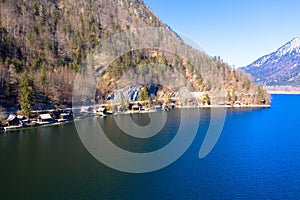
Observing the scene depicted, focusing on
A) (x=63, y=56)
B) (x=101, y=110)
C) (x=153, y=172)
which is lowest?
(x=153, y=172)

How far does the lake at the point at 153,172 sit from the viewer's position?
71.4ft

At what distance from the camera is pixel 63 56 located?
82812 millimetres

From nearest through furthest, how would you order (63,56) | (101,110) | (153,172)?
(153,172) → (101,110) → (63,56)

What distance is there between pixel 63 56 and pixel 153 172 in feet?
214

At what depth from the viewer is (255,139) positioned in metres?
40.6

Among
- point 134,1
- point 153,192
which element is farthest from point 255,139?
point 134,1

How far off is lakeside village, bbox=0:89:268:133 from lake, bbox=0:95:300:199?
19.7 feet

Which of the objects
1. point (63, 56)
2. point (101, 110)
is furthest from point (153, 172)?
point (63, 56)

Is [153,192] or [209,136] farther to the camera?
[209,136]

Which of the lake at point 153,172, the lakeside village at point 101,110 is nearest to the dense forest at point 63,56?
the lakeside village at point 101,110

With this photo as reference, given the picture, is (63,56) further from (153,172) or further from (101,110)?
(153,172)

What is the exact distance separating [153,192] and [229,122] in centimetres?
3689

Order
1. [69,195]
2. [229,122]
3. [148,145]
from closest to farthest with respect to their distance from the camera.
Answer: [69,195] → [148,145] → [229,122]

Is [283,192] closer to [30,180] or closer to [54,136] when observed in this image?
[30,180]
